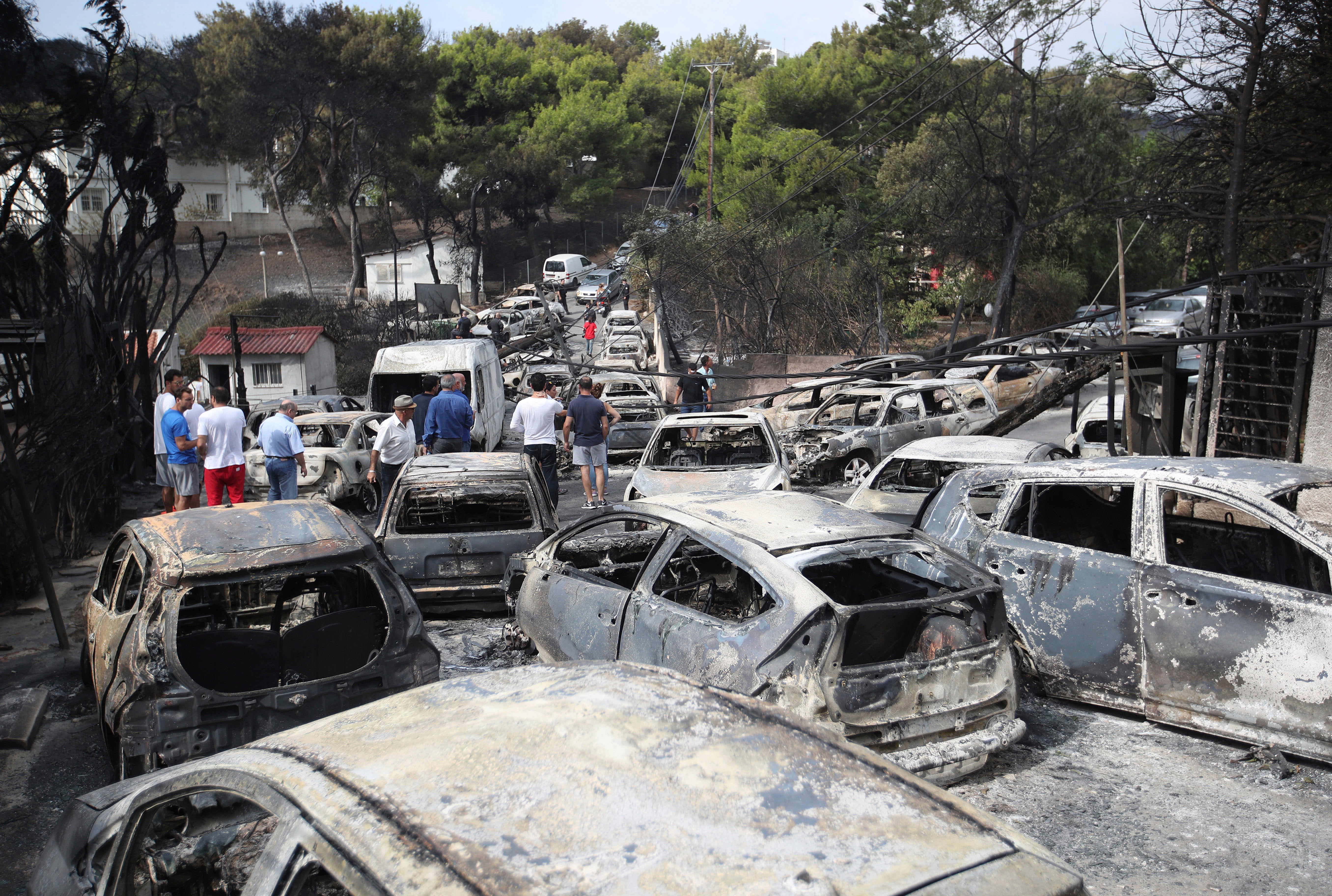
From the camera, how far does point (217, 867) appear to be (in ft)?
9.98

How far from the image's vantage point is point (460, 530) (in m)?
7.91

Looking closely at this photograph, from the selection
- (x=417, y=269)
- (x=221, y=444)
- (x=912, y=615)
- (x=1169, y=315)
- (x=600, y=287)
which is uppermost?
(x=417, y=269)

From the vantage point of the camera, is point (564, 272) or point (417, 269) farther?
point (417, 269)

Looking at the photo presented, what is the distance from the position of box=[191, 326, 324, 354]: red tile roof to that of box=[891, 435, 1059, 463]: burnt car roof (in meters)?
24.0

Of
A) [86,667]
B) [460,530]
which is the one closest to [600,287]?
[460,530]

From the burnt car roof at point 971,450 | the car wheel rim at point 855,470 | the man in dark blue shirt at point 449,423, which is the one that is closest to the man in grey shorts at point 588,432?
the man in dark blue shirt at point 449,423

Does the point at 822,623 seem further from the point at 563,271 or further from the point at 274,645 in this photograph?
the point at 563,271

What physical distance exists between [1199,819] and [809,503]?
8.02 ft

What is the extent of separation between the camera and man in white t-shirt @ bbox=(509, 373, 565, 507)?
36.9 ft

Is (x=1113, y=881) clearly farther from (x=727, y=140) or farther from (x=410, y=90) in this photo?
(x=727, y=140)

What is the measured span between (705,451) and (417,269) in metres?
42.6

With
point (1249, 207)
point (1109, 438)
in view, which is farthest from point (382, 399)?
point (1249, 207)

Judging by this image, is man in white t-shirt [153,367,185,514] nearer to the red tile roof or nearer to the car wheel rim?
the car wheel rim

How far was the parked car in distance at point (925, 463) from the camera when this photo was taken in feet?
31.1
